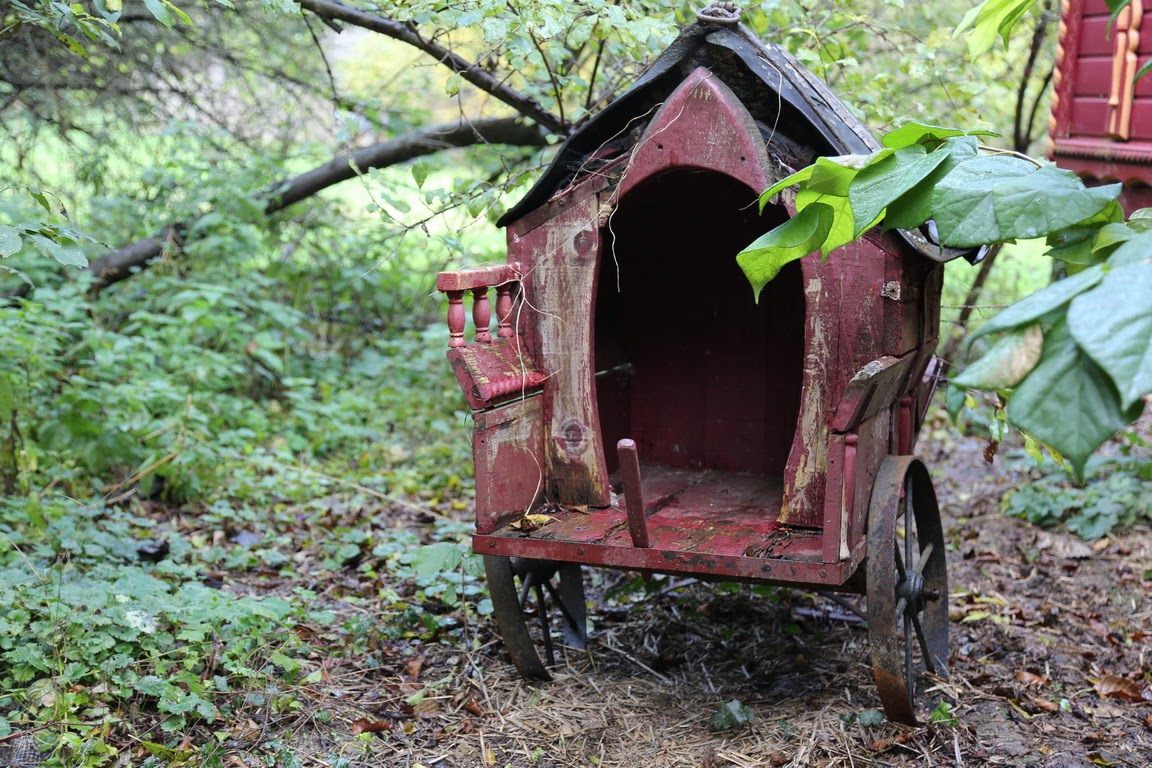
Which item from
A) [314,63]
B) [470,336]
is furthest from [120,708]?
[314,63]

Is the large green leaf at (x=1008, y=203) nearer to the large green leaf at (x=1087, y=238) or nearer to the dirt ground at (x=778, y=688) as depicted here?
the large green leaf at (x=1087, y=238)

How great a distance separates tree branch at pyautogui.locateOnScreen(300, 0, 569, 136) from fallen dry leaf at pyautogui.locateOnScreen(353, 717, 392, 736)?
256 cm

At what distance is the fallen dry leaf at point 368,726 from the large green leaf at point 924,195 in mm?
2327

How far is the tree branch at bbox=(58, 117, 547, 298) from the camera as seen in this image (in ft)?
20.1

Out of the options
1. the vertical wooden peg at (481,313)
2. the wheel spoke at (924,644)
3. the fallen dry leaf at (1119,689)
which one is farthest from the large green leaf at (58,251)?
the fallen dry leaf at (1119,689)

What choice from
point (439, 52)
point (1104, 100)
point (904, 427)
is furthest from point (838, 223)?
point (1104, 100)

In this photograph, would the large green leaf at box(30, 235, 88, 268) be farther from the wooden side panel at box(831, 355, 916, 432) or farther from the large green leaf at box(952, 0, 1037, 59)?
the large green leaf at box(952, 0, 1037, 59)

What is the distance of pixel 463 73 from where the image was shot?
4504 mm

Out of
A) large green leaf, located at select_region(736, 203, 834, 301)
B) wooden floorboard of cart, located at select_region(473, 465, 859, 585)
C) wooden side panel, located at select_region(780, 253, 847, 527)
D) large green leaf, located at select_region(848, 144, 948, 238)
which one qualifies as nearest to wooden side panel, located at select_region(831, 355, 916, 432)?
wooden side panel, located at select_region(780, 253, 847, 527)

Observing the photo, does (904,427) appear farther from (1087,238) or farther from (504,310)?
(1087,238)

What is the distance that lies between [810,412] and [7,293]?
200 inches

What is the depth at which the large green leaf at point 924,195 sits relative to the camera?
1.86 metres

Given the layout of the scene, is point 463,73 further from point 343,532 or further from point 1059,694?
point 1059,694

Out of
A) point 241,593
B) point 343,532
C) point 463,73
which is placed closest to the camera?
point 241,593
